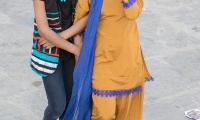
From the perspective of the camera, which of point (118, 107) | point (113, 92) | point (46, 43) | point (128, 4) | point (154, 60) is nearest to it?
point (128, 4)

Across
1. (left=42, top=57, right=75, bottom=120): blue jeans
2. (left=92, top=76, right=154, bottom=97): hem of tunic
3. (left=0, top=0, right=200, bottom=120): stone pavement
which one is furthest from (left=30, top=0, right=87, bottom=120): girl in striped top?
(left=0, top=0, right=200, bottom=120): stone pavement

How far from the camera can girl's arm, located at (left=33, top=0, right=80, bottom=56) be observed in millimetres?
3039

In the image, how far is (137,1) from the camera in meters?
3.23

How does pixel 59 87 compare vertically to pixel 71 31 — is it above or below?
below

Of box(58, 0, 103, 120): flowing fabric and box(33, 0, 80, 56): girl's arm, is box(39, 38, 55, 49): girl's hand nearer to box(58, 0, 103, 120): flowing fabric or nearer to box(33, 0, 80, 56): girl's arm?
box(33, 0, 80, 56): girl's arm

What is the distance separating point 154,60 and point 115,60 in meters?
2.12

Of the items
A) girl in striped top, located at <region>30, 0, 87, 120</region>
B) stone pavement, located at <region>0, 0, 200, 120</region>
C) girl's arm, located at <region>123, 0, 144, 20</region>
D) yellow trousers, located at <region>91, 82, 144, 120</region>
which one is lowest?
stone pavement, located at <region>0, 0, 200, 120</region>

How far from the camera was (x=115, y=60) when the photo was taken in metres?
3.30

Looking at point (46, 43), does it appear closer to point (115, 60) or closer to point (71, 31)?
point (71, 31)

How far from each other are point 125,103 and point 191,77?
1.79m

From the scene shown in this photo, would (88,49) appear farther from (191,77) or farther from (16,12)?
(16,12)

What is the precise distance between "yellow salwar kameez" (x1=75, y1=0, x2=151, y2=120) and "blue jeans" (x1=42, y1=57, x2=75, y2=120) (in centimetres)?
22

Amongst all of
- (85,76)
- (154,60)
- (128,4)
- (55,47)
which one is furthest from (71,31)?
(154,60)

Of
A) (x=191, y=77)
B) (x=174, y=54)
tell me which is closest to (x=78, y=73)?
(x=191, y=77)
